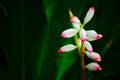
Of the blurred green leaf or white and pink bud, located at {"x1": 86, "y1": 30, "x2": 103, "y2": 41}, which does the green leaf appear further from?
white and pink bud, located at {"x1": 86, "y1": 30, "x2": 103, "y2": 41}

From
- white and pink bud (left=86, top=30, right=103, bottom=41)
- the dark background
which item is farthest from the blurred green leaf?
white and pink bud (left=86, top=30, right=103, bottom=41)

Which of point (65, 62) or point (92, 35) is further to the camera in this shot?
point (65, 62)

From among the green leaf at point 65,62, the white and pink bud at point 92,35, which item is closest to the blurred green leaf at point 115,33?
the green leaf at point 65,62

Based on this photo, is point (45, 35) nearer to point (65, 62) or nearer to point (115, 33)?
point (65, 62)

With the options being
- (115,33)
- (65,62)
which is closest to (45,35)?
(65,62)

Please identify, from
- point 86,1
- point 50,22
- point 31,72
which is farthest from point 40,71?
point 86,1

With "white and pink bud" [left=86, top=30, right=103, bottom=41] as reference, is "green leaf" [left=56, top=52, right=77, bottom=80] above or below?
above

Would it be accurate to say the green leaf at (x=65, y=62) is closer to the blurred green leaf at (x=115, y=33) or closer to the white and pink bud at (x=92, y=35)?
the blurred green leaf at (x=115, y=33)

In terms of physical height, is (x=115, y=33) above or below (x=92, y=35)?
above
